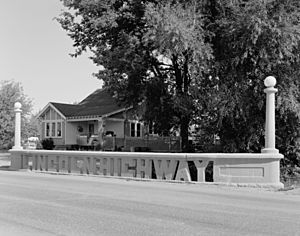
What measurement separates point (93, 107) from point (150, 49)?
19.3 meters

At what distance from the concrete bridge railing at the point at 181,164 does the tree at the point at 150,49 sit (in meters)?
4.34

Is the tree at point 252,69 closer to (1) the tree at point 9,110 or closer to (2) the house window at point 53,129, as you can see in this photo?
(2) the house window at point 53,129

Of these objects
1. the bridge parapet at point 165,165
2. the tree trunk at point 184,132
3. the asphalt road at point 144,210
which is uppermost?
the tree trunk at point 184,132

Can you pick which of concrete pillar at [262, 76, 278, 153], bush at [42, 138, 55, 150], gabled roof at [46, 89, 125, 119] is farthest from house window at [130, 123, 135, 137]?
concrete pillar at [262, 76, 278, 153]

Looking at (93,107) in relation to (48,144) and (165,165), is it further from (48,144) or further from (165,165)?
(165,165)

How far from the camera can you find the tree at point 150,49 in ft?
62.0

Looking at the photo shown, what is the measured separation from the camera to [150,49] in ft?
73.6

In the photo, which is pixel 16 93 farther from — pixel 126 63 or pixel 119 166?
pixel 119 166

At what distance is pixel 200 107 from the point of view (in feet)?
69.2

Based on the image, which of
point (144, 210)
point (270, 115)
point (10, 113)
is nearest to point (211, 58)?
point (270, 115)

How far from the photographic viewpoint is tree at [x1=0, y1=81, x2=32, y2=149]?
52.4 meters

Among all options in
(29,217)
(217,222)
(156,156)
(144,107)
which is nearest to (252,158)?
(156,156)

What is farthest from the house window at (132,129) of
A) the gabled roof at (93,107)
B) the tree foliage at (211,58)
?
the tree foliage at (211,58)

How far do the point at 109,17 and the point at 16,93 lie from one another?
37.4 m
